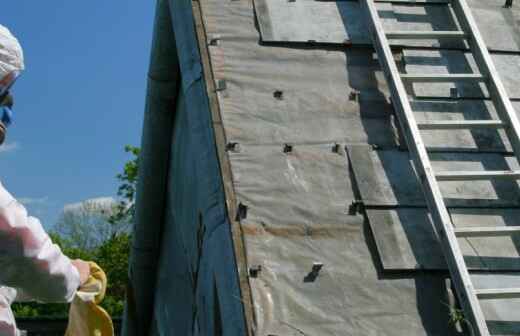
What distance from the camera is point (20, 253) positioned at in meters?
2.01

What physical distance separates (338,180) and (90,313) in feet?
5.50

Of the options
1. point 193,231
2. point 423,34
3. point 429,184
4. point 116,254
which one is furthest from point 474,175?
point 116,254

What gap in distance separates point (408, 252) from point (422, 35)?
4.34 ft

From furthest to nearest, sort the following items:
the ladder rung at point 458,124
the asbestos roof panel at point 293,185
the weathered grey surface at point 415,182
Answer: the ladder rung at point 458,124 < the weathered grey surface at point 415,182 < the asbestos roof panel at point 293,185

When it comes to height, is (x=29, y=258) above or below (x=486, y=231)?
below

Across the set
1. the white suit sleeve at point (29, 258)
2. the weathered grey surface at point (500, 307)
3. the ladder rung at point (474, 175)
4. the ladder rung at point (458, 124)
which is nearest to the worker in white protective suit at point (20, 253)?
the white suit sleeve at point (29, 258)

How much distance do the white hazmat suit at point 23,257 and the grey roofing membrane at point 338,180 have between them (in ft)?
3.82

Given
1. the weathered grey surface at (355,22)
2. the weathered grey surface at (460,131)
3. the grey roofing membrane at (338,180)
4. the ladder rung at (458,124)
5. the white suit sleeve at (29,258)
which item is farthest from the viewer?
the weathered grey surface at (355,22)

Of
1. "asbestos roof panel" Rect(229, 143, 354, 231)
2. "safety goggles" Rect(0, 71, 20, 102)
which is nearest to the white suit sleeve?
"safety goggles" Rect(0, 71, 20, 102)

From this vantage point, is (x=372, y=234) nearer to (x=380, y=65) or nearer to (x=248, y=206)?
(x=248, y=206)

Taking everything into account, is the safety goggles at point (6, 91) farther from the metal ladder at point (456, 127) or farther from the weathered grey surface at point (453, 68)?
the weathered grey surface at point (453, 68)

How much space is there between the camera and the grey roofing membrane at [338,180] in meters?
3.30

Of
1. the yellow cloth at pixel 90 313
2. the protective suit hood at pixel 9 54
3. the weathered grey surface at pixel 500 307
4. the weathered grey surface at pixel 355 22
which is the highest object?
the weathered grey surface at pixel 355 22

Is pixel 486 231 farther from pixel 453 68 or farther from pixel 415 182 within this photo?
pixel 453 68
